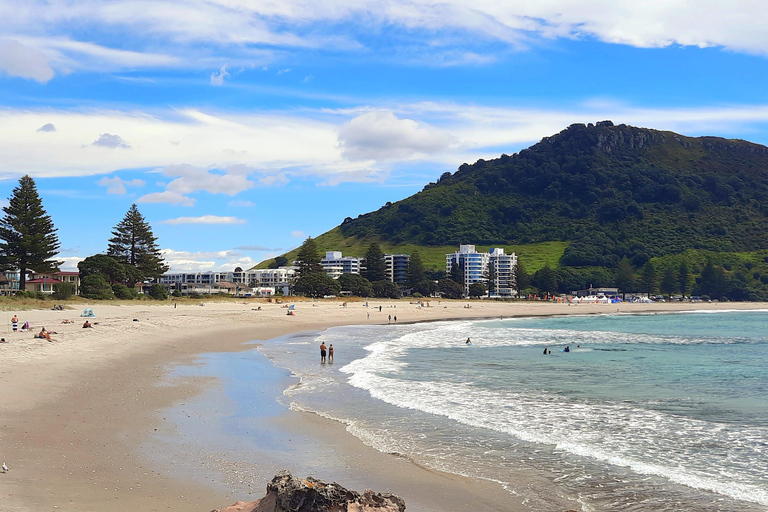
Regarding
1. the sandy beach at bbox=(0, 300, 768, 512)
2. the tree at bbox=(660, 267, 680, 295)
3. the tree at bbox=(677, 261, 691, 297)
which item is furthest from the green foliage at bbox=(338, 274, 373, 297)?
the sandy beach at bbox=(0, 300, 768, 512)

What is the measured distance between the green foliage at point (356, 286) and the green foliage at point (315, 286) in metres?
7.82

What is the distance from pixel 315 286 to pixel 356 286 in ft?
43.5

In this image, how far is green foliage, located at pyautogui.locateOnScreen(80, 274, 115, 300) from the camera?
64188mm

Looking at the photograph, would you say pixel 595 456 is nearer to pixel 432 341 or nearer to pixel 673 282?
pixel 432 341

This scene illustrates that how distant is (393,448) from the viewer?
42.3 feet

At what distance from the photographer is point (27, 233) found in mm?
62719

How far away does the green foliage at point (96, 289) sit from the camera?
6419 cm

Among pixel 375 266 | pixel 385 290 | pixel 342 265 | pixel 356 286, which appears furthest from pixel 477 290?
pixel 342 265

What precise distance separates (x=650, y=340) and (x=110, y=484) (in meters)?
43.8

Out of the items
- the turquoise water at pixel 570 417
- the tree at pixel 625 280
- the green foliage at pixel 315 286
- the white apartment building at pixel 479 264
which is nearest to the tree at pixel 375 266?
the green foliage at pixel 315 286

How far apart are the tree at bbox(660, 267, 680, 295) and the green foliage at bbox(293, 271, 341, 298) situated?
90.8m

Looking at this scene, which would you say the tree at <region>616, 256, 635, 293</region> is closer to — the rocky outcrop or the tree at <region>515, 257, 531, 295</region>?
the tree at <region>515, 257, 531, 295</region>

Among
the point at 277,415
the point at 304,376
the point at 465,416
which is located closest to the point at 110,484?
the point at 277,415

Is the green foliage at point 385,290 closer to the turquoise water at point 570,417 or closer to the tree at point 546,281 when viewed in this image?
the tree at point 546,281
